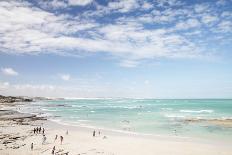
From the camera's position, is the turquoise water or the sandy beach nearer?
the sandy beach

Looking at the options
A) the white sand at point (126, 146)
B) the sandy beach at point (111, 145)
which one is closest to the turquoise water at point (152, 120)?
the sandy beach at point (111, 145)

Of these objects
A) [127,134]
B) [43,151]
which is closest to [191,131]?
[127,134]

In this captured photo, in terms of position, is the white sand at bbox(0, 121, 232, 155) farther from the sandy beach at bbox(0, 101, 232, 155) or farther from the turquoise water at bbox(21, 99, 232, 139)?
the turquoise water at bbox(21, 99, 232, 139)

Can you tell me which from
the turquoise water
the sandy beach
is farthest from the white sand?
the turquoise water

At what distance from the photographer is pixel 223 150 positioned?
84.5ft

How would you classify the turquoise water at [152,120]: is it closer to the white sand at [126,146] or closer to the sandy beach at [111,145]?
the sandy beach at [111,145]

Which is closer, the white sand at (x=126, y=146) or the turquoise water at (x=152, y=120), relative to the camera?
the white sand at (x=126, y=146)

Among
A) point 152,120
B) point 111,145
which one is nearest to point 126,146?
point 111,145

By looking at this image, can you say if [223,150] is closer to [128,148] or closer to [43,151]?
[128,148]

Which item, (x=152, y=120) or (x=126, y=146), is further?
(x=152, y=120)

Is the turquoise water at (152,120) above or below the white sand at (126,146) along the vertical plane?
above

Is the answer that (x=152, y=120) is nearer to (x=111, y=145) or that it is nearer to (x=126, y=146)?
(x=111, y=145)

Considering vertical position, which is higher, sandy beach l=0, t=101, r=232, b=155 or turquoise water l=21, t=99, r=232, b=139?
turquoise water l=21, t=99, r=232, b=139

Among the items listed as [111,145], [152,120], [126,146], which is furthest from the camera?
[152,120]
